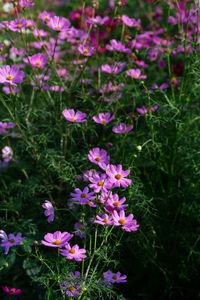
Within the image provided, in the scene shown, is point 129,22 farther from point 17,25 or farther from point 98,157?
point 98,157

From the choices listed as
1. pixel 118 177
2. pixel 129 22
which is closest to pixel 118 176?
pixel 118 177

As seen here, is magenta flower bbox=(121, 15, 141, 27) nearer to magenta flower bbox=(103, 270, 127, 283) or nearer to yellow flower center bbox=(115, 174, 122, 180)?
yellow flower center bbox=(115, 174, 122, 180)

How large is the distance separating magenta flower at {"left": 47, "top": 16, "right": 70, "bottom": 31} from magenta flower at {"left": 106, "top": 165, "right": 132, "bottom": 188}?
0.67 m

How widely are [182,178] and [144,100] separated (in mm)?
474

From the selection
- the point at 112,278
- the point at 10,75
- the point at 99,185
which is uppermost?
the point at 10,75

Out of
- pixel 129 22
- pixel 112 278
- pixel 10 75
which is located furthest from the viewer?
pixel 129 22

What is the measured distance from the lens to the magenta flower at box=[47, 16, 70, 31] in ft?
4.99

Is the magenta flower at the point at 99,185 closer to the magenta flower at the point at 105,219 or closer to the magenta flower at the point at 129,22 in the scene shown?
the magenta flower at the point at 105,219

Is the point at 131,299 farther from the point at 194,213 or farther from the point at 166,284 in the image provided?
the point at 194,213

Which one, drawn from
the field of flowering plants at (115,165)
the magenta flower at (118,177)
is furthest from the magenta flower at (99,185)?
the field of flowering plants at (115,165)

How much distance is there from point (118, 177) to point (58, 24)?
78cm

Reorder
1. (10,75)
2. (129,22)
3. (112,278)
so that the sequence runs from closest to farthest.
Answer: (112,278), (10,75), (129,22)

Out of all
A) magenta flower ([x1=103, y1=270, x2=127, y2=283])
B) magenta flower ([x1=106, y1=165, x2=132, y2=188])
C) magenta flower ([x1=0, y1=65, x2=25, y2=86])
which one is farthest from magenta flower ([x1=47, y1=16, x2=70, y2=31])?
magenta flower ([x1=103, y1=270, x2=127, y2=283])

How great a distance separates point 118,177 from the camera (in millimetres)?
1274
